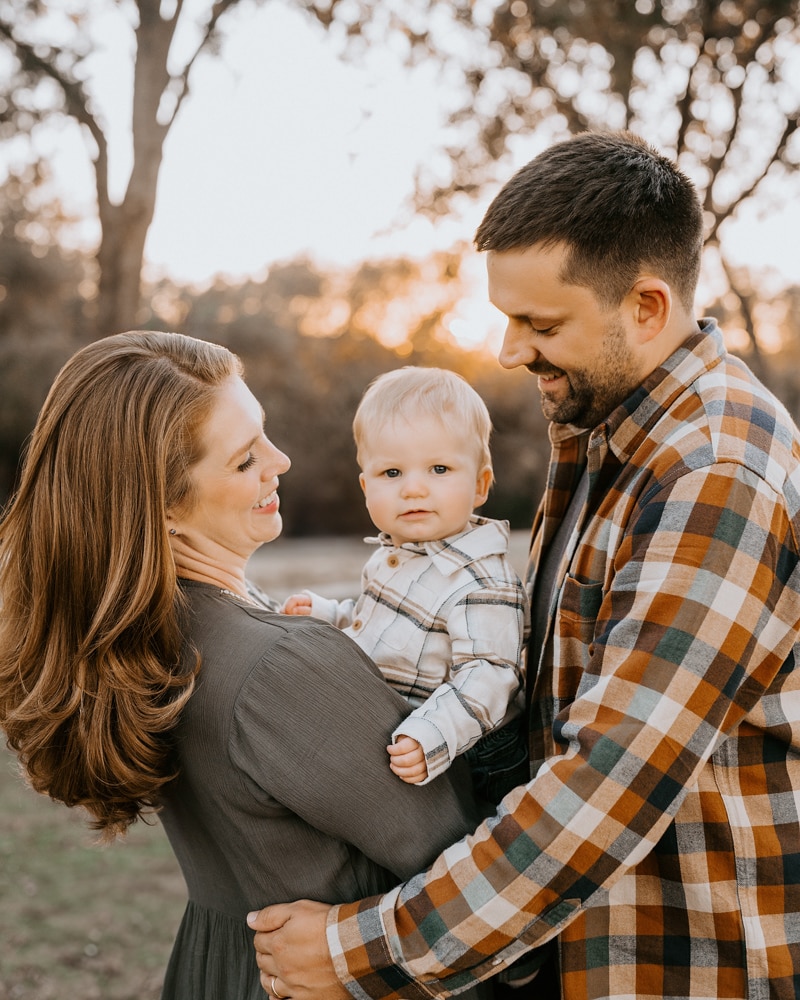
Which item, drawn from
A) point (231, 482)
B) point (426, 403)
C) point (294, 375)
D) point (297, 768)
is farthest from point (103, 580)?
point (294, 375)

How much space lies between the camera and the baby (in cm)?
215

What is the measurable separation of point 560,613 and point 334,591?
263 inches

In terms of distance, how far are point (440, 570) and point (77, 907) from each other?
368 cm

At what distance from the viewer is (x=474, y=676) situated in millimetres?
2088

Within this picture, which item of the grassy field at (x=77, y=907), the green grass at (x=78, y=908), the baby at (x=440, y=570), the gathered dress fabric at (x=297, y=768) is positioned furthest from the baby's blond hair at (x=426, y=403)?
the green grass at (x=78, y=908)

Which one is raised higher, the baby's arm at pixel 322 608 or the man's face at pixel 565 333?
the man's face at pixel 565 333

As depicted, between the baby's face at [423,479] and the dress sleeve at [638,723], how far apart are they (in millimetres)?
763

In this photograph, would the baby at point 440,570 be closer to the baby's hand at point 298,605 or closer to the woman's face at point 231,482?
the baby's hand at point 298,605

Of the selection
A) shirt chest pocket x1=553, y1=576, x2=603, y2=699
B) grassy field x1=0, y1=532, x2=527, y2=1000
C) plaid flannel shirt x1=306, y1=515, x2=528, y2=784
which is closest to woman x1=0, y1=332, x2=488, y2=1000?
plaid flannel shirt x1=306, y1=515, x2=528, y2=784

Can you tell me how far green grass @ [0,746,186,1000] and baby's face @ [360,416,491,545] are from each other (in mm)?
2238

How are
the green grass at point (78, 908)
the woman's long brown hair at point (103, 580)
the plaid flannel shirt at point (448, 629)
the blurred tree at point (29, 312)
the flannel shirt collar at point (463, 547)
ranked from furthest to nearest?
the blurred tree at point (29, 312) < the green grass at point (78, 908) < the flannel shirt collar at point (463, 547) < the plaid flannel shirt at point (448, 629) < the woman's long brown hair at point (103, 580)

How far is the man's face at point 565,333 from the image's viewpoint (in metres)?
2.04

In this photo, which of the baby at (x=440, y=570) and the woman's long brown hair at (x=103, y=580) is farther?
the baby at (x=440, y=570)

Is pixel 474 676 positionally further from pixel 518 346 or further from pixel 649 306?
pixel 649 306
